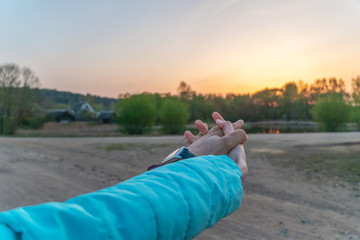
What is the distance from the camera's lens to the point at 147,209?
507 mm

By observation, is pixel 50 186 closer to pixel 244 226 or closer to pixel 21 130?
pixel 244 226

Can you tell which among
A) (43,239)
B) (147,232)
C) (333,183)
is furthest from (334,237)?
(43,239)

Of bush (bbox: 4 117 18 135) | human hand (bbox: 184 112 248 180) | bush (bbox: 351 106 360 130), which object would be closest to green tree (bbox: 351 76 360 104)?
bush (bbox: 351 106 360 130)

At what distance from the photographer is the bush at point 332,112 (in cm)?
2322

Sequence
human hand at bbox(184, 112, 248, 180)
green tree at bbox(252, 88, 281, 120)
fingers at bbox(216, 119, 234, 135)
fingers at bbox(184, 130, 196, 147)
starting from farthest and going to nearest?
green tree at bbox(252, 88, 281, 120) < fingers at bbox(184, 130, 196, 147) < fingers at bbox(216, 119, 234, 135) < human hand at bbox(184, 112, 248, 180)

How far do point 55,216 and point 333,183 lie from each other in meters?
5.11

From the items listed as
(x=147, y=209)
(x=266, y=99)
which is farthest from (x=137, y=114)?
(x=147, y=209)

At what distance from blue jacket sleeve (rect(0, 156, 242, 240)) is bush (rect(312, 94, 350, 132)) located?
25.5 meters

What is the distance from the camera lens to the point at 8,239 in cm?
38

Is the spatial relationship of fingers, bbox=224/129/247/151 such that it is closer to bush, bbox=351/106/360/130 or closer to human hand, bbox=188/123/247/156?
human hand, bbox=188/123/247/156

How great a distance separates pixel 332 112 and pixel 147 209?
2691 cm

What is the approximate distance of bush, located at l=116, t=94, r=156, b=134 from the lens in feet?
75.3

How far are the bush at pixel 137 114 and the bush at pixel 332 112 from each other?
1424 cm

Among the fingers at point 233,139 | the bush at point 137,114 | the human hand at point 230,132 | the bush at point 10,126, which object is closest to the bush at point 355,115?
the bush at point 137,114
